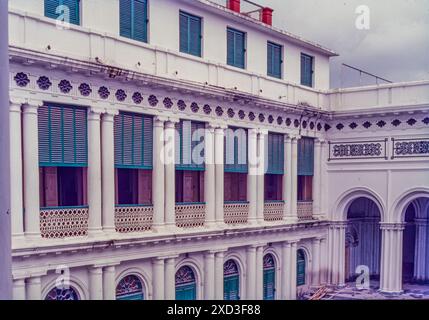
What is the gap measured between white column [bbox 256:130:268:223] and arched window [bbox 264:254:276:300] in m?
1.37

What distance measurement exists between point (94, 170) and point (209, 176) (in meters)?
3.00

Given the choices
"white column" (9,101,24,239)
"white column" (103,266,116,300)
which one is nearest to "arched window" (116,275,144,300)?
"white column" (103,266,116,300)

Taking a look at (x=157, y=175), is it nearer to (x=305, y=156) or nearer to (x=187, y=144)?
(x=187, y=144)

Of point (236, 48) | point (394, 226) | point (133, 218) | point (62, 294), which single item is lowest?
point (62, 294)

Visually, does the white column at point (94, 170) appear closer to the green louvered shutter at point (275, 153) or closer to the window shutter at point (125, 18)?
the window shutter at point (125, 18)

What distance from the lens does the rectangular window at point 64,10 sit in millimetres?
7805

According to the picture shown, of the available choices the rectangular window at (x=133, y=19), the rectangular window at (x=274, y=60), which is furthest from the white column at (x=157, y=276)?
the rectangular window at (x=274, y=60)

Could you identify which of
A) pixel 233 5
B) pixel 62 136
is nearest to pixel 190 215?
pixel 62 136

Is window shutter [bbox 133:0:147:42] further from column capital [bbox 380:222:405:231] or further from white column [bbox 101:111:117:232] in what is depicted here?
column capital [bbox 380:222:405:231]

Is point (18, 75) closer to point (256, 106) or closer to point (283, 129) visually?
point (256, 106)

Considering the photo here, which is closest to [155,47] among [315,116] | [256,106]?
[256,106]

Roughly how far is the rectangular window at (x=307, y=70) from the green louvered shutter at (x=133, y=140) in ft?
19.3

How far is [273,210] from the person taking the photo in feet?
40.4
